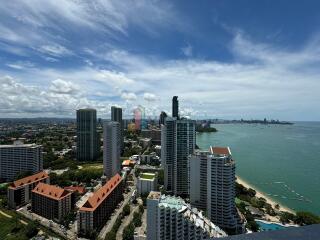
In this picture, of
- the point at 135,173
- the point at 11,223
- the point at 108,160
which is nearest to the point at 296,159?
the point at 135,173

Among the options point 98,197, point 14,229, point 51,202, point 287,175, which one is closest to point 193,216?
point 98,197

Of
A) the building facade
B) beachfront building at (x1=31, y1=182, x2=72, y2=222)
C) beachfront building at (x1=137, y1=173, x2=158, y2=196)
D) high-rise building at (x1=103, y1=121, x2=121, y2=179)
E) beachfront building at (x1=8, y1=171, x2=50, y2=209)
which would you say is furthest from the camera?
high-rise building at (x1=103, y1=121, x2=121, y2=179)

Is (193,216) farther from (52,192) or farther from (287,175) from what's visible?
(287,175)

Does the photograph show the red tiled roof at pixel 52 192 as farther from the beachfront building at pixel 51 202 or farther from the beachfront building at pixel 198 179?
the beachfront building at pixel 198 179

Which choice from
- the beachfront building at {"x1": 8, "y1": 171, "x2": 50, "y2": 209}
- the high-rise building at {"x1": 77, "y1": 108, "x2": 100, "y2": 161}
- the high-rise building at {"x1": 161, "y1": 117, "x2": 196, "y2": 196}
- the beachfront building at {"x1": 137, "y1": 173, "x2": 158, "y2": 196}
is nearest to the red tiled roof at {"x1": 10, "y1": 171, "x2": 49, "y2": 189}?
the beachfront building at {"x1": 8, "y1": 171, "x2": 50, "y2": 209}

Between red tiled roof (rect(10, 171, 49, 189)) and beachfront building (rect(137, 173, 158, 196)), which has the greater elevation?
red tiled roof (rect(10, 171, 49, 189))

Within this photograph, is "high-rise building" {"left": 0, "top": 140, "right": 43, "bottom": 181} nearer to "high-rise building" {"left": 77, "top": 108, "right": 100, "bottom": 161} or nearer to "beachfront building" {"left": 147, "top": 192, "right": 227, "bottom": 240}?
"high-rise building" {"left": 77, "top": 108, "right": 100, "bottom": 161}
